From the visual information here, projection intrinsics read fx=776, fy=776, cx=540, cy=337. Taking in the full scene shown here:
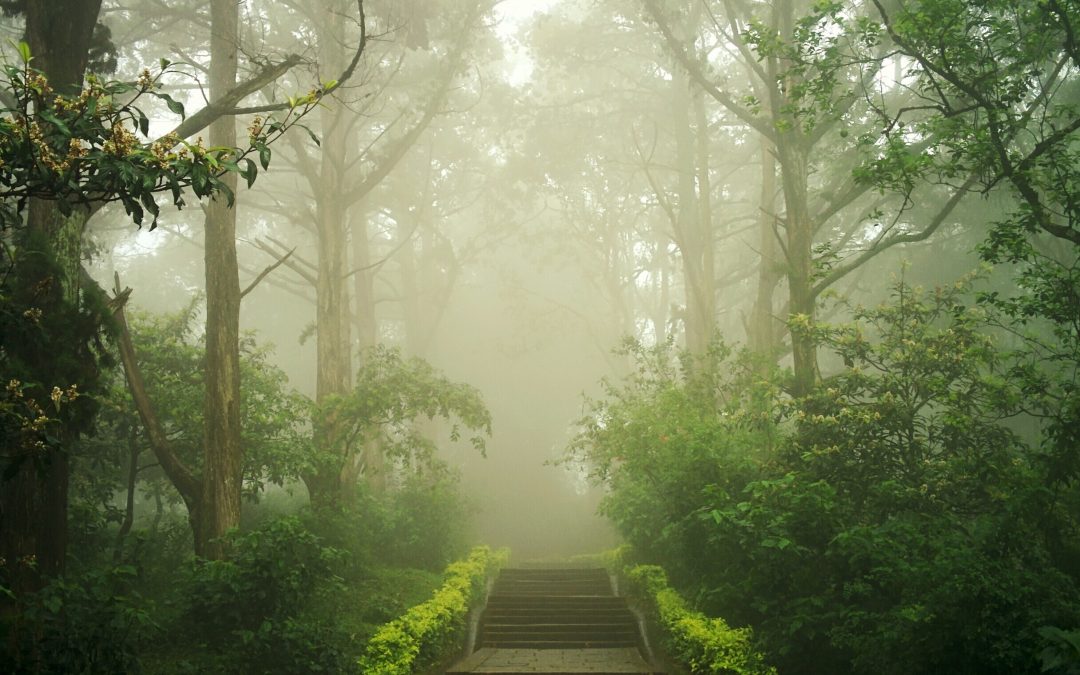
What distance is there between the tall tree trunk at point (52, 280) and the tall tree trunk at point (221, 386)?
2409 mm

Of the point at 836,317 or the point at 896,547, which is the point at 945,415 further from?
the point at 836,317

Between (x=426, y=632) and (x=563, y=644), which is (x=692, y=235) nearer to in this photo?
(x=563, y=644)

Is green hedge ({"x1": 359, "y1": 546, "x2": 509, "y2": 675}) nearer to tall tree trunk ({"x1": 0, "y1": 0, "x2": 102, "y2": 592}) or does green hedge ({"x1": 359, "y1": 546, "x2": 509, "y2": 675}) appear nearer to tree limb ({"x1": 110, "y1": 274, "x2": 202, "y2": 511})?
tree limb ({"x1": 110, "y1": 274, "x2": 202, "y2": 511})

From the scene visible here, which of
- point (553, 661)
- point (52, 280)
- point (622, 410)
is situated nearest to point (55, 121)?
point (52, 280)

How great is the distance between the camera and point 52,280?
636 cm

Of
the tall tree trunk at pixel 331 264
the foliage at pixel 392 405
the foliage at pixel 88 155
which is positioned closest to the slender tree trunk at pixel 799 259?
the foliage at pixel 392 405

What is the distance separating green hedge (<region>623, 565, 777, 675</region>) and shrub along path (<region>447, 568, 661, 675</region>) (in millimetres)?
515

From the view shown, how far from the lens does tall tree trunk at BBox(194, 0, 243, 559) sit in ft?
32.2

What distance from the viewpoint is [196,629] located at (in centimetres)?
821

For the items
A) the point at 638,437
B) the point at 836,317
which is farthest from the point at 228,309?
the point at 836,317

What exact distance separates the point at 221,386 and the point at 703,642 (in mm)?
6840

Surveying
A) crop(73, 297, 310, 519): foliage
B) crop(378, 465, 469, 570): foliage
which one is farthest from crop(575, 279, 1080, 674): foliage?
crop(73, 297, 310, 519): foliage

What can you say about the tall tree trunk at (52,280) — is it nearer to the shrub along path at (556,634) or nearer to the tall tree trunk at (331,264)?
the shrub along path at (556,634)

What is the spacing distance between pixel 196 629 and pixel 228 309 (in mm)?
4250
